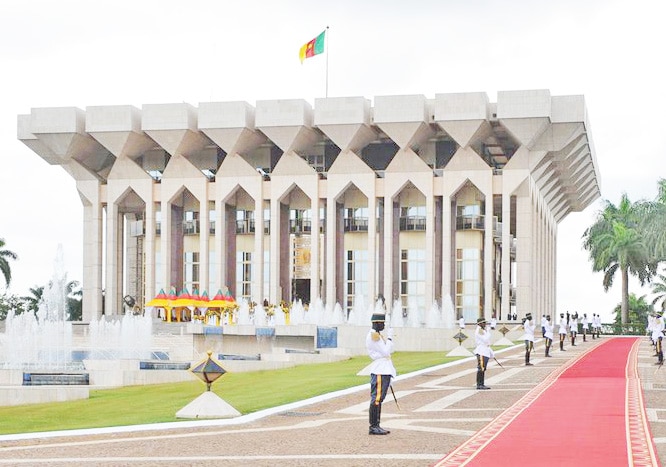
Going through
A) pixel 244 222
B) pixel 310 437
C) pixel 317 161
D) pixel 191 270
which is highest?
pixel 317 161

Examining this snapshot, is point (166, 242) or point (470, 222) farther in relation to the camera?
point (166, 242)

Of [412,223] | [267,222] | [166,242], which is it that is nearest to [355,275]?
[412,223]

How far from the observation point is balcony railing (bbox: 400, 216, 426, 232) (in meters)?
76.6

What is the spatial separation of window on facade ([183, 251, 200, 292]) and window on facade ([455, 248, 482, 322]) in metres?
18.4

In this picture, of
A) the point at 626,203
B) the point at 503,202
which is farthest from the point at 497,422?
the point at 626,203

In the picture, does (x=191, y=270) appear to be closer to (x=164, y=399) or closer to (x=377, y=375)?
(x=164, y=399)

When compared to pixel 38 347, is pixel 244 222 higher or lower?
higher

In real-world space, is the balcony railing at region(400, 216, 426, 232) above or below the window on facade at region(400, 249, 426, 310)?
above

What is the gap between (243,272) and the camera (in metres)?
80.2

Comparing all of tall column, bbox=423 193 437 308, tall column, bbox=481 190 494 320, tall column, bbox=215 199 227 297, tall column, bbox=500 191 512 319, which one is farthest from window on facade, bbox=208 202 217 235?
tall column, bbox=500 191 512 319

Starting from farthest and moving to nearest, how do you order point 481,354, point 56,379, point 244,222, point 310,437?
point 244,222, point 56,379, point 481,354, point 310,437

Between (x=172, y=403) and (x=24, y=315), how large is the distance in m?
58.4

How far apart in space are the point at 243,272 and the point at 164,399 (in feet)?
174

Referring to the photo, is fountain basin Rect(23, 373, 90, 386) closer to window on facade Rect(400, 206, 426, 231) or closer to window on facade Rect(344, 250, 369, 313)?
window on facade Rect(344, 250, 369, 313)
